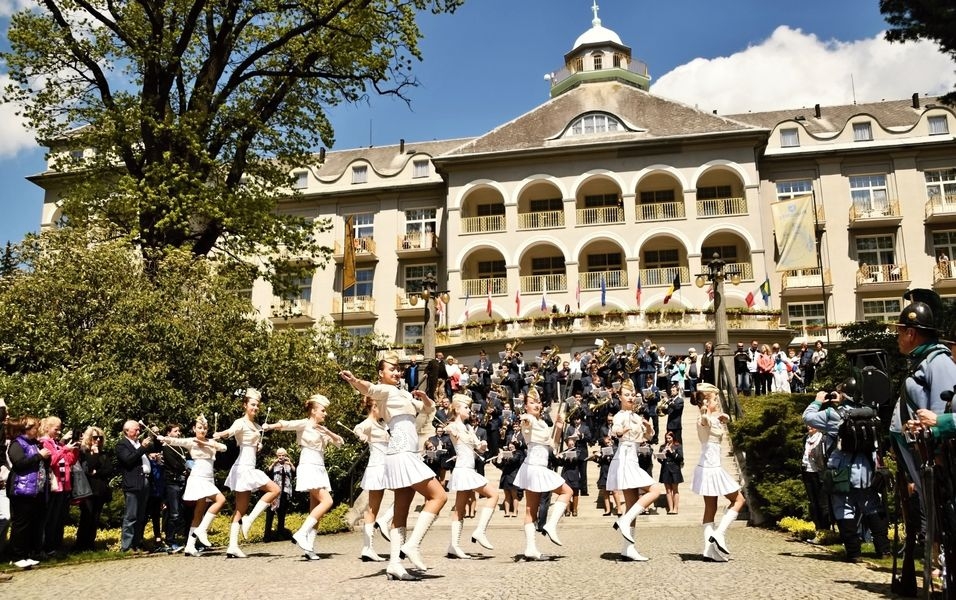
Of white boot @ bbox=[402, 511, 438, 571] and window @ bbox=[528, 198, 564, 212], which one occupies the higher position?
window @ bbox=[528, 198, 564, 212]

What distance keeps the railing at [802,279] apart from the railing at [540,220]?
12347 mm

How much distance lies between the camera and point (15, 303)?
17047 mm

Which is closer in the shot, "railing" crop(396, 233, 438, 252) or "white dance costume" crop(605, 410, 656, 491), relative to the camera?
"white dance costume" crop(605, 410, 656, 491)

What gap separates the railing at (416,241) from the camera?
45.9 m

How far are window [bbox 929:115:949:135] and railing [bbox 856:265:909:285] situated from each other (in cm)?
783

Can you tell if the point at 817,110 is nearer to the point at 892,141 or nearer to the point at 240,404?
the point at 892,141

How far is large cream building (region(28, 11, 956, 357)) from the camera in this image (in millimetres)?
40844

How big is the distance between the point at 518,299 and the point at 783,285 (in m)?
14.2

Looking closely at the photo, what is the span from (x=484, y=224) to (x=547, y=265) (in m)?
4.40

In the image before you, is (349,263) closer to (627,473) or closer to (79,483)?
(79,483)

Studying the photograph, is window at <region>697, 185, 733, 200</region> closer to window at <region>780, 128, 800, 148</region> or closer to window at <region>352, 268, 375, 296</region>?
window at <region>780, 128, 800, 148</region>

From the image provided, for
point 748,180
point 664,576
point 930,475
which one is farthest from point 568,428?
point 748,180

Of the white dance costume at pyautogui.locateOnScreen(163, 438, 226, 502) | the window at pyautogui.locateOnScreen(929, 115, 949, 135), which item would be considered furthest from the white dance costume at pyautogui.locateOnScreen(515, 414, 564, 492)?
the window at pyautogui.locateOnScreen(929, 115, 949, 135)

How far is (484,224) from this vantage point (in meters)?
43.7
